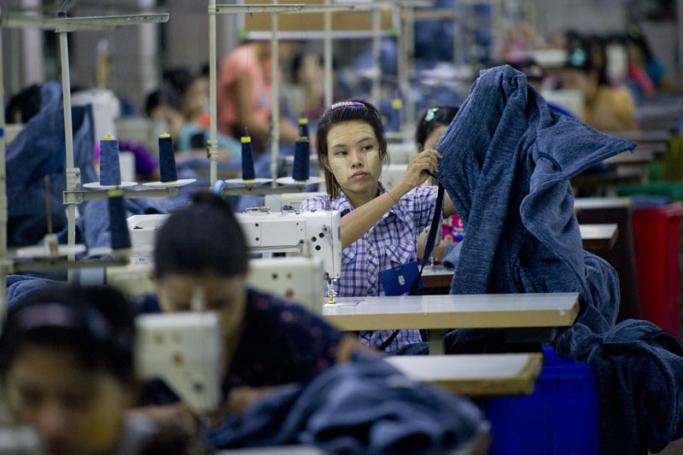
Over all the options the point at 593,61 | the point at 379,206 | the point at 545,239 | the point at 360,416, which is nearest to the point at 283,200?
the point at 379,206

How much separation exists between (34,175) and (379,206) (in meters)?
2.04

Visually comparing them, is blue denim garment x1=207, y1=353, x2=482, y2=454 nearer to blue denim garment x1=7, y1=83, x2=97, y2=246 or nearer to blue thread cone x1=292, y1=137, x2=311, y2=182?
blue thread cone x1=292, y1=137, x2=311, y2=182

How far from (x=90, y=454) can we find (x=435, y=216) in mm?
2406

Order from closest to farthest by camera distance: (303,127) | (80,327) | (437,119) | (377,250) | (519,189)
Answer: (80,327)
(519,189)
(377,250)
(303,127)
(437,119)

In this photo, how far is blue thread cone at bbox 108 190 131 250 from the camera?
3191 millimetres

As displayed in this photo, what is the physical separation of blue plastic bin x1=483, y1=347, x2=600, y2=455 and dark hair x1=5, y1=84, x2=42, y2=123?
345 centimetres

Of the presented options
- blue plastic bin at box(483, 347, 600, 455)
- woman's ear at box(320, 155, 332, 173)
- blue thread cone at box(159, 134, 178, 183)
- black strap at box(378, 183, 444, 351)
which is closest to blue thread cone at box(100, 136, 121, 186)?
blue thread cone at box(159, 134, 178, 183)

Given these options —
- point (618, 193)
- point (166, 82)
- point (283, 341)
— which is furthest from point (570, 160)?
point (166, 82)

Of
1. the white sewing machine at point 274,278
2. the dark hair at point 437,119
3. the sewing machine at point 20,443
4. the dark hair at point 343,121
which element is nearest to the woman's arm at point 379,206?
the dark hair at point 343,121

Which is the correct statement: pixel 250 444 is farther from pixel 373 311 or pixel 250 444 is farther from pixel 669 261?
pixel 669 261

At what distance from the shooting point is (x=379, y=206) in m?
4.39

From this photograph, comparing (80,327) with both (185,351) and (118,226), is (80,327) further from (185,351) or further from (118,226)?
(118,226)

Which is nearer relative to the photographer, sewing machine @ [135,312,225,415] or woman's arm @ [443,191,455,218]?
sewing machine @ [135,312,225,415]

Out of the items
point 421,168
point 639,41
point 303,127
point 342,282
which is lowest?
point 342,282
